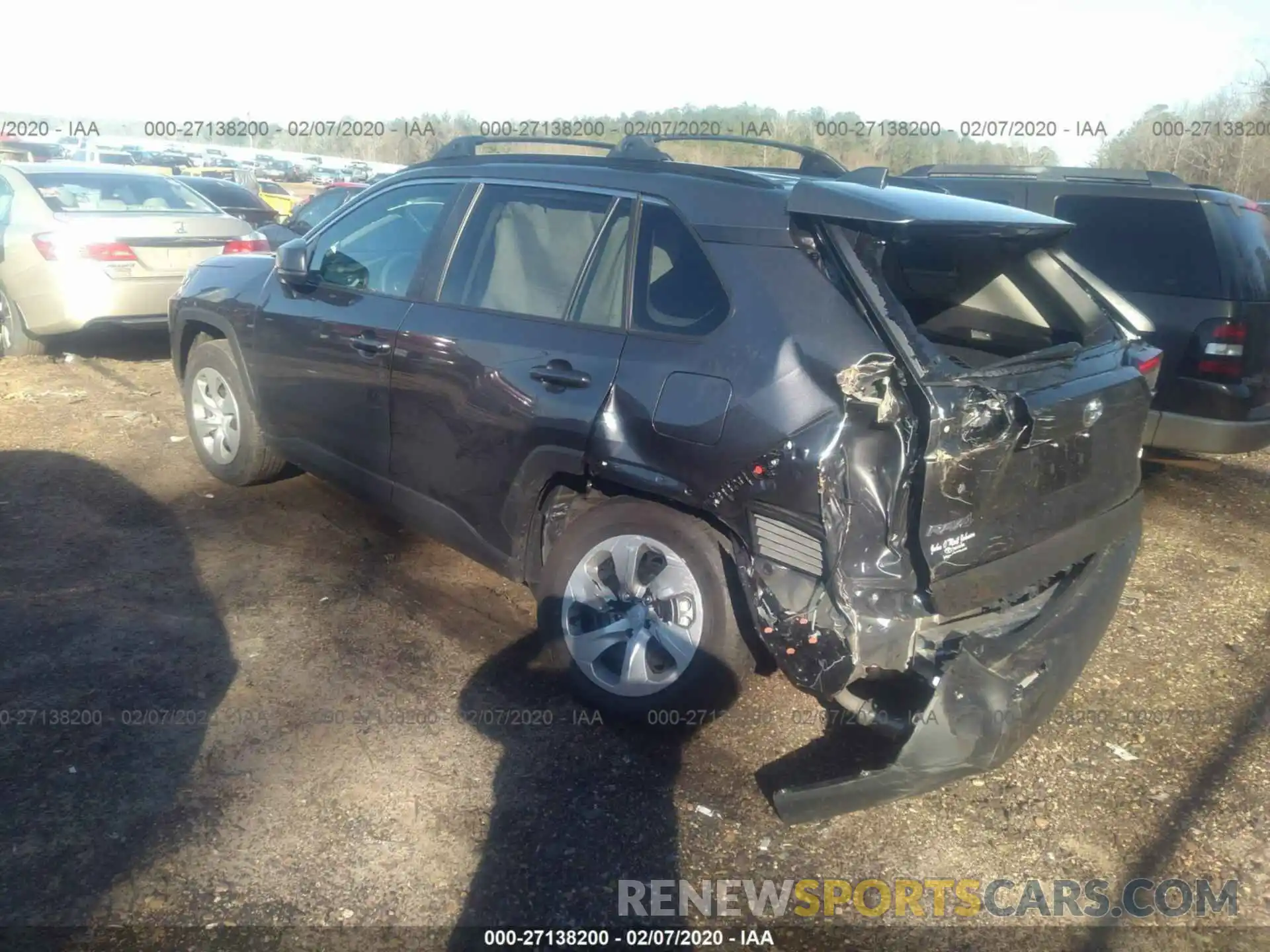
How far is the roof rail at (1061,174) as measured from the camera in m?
7.13

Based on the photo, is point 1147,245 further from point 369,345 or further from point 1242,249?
point 369,345

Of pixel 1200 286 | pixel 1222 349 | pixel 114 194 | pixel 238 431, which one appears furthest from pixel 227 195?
pixel 1222 349

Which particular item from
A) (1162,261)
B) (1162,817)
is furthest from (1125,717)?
(1162,261)

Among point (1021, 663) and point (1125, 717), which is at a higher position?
point (1021, 663)

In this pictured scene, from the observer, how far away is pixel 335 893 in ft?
9.14

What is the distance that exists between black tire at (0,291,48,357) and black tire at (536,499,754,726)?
23.4ft

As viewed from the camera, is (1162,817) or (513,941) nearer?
(513,941)

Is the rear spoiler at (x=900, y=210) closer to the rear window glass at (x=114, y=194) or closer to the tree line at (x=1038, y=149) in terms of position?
the rear window glass at (x=114, y=194)

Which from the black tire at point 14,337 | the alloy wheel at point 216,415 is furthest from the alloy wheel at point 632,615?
the black tire at point 14,337

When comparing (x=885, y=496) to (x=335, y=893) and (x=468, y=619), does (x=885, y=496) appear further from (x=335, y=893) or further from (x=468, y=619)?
(x=468, y=619)

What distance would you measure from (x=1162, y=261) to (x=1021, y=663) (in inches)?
162

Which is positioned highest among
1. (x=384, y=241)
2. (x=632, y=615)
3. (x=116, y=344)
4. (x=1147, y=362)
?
(x=384, y=241)

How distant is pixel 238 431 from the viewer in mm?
5469

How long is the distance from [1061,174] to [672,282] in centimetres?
532
